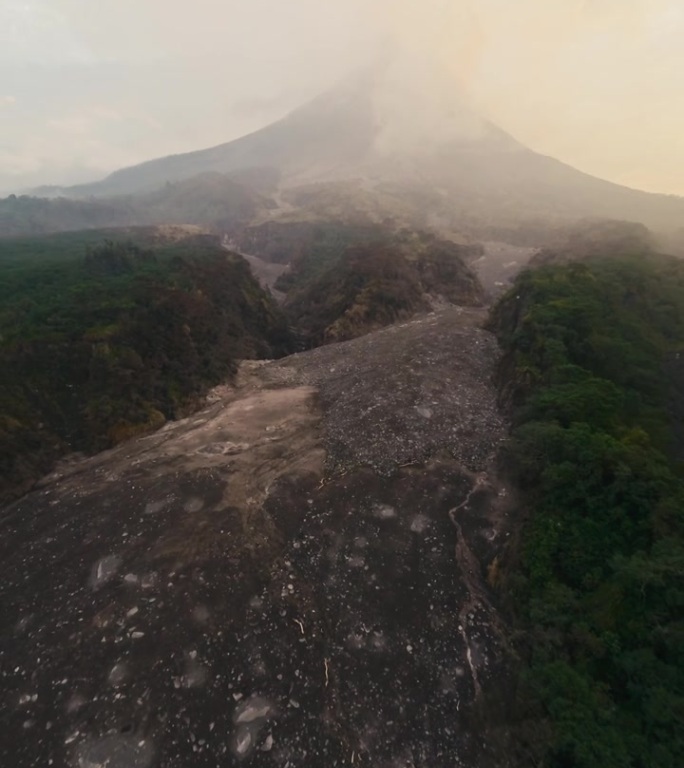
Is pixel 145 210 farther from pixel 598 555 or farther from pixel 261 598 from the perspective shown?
pixel 598 555

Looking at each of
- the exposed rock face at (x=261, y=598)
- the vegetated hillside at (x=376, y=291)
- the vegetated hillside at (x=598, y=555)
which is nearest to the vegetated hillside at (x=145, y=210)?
the vegetated hillside at (x=376, y=291)

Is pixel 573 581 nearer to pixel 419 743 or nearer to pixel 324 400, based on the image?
pixel 419 743

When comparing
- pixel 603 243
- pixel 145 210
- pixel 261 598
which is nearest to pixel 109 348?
pixel 261 598

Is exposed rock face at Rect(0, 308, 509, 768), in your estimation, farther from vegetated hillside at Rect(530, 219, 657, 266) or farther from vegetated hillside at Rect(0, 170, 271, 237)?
vegetated hillside at Rect(0, 170, 271, 237)

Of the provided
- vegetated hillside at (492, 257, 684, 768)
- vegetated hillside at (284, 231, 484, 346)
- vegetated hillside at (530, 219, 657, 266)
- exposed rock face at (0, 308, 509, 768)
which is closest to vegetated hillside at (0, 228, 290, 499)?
exposed rock face at (0, 308, 509, 768)

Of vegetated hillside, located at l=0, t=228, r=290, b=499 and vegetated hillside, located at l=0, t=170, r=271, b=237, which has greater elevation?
vegetated hillside, located at l=0, t=228, r=290, b=499

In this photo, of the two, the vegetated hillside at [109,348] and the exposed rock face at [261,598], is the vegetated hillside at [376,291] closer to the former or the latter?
the vegetated hillside at [109,348]
